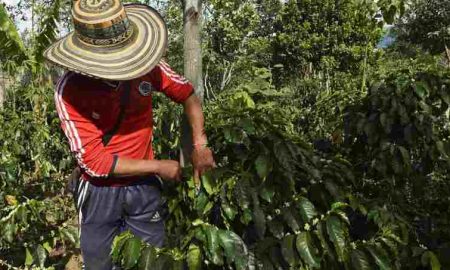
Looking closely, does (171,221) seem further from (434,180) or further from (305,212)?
(434,180)

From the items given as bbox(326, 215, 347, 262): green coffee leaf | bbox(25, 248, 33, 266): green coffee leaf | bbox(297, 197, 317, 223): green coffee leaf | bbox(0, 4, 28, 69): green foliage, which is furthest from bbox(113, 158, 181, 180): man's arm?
bbox(0, 4, 28, 69): green foliage

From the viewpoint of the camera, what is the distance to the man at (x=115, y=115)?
6.83ft

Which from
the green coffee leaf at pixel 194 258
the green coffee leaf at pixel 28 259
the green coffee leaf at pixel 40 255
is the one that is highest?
the green coffee leaf at pixel 194 258

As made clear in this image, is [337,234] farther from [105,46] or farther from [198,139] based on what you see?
[105,46]

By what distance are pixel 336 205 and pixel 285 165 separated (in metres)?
0.22

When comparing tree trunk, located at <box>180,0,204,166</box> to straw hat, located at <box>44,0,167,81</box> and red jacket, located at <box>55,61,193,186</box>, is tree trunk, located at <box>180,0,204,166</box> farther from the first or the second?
straw hat, located at <box>44,0,167,81</box>

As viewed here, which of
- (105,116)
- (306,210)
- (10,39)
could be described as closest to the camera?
(306,210)

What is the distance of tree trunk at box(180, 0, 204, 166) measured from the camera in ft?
7.59

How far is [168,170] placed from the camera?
2.15 m

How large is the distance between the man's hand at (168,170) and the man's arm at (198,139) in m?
0.07

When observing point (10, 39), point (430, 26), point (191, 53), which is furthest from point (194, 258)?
point (430, 26)

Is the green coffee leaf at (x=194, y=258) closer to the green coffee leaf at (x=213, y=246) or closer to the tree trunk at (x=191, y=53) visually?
the green coffee leaf at (x=213, y=246)

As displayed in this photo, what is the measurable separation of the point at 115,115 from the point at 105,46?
1.01ft

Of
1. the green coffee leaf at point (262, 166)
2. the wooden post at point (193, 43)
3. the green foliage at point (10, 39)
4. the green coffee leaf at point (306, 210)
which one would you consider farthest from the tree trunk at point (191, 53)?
the green foliage at point (10, 39)
